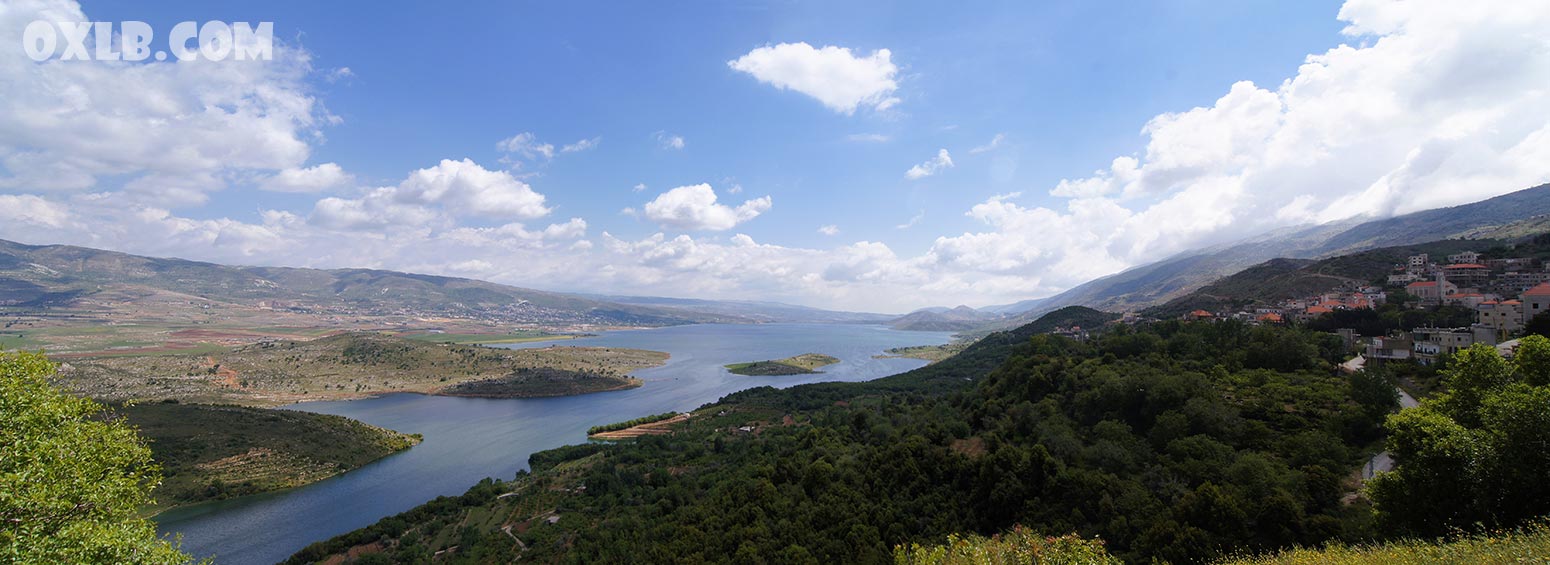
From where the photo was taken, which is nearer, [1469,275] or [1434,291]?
[1434,291]

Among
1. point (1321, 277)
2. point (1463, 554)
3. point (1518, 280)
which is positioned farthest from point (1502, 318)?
point (1321, 277)

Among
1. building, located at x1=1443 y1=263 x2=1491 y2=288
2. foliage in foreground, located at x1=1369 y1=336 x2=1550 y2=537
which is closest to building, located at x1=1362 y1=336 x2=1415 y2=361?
foliage in foreground, located at x1=1369 y1=336 x2=1550 y2=537

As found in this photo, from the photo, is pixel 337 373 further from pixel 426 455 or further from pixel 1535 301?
pixel 1535 301

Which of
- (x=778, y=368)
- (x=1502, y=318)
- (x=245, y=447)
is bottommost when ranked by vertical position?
(x=778, y=368)

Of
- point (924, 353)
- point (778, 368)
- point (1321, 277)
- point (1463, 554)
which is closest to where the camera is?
point (1463, 554)

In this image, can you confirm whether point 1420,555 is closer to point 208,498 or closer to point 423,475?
point 423,475
